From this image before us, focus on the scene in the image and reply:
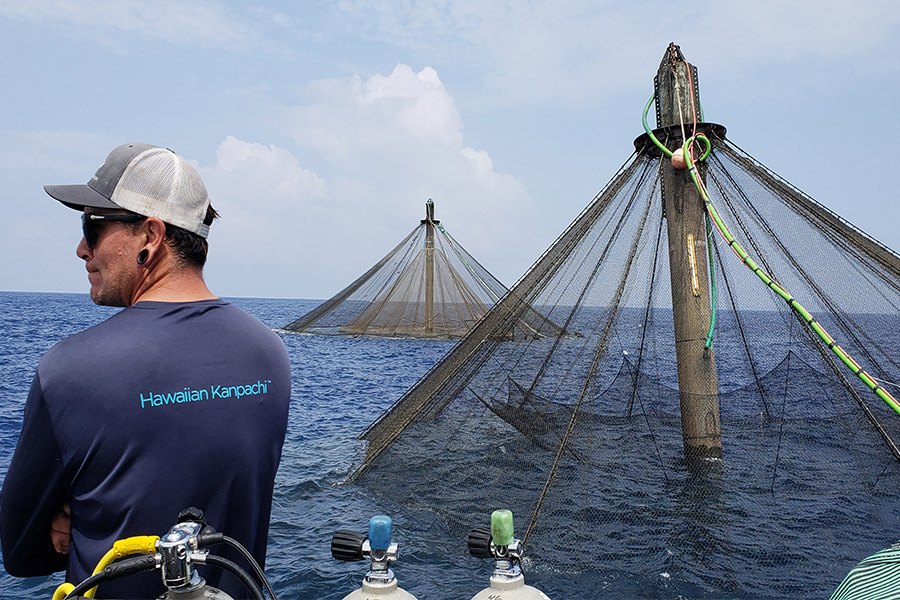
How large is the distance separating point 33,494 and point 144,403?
1.25 feet

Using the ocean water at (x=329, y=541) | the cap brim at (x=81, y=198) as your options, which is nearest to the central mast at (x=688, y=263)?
the ocean water at (x=329, y=541)

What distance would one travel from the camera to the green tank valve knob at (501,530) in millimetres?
2066

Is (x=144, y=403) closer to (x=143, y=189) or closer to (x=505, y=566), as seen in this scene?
(x=143, y=189)

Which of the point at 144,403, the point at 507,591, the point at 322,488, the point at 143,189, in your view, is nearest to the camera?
the point at 144,403

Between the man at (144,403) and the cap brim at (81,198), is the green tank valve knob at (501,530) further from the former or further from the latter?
the cap brim at (81,198)

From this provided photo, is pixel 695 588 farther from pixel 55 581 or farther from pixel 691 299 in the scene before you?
pixel 55 581

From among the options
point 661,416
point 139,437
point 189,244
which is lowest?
point 661,416

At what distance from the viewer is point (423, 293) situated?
104 ft

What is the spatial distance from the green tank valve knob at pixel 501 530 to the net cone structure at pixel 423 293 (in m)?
26.3

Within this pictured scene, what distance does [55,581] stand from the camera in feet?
18.0

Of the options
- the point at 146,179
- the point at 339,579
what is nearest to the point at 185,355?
the point at 146,179

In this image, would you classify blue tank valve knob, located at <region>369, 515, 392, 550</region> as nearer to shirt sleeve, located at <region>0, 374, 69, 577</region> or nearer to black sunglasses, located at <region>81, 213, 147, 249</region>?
shirt sleeve, located at <region>0, 374, 69, 577</region>

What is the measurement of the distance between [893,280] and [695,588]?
2.97 m

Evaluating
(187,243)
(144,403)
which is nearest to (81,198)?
(187,243)
